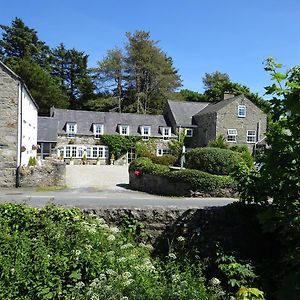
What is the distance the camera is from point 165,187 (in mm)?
17703

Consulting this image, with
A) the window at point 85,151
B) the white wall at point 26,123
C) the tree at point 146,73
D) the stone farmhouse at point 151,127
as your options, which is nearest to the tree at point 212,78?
the tree at point 146,73

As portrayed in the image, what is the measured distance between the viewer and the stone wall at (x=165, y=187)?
16.2 m

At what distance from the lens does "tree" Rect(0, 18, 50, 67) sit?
5725 cm

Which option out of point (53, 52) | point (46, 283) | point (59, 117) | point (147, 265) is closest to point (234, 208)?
point (147, 265)

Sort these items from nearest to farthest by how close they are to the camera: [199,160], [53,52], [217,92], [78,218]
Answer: [78,218] < [199,160] < [217,92] < [53,52]

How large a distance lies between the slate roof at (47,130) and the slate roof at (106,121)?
0.69m

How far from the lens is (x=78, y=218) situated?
7391mm

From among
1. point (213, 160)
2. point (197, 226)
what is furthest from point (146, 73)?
point (197, 226)

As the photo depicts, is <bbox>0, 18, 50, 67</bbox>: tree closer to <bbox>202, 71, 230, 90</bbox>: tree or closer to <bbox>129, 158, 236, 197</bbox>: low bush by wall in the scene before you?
<bbox>202, 71, 230, 90</bbox>: tree

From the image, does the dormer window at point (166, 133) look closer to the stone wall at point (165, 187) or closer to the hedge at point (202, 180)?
the stone wall at point (165, 187)

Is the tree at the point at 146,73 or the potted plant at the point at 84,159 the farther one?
the tree at the point at 146,73

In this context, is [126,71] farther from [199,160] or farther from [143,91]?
[199,160]

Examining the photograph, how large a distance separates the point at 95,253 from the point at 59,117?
36526 millimetres

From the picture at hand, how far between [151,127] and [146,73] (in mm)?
18962
